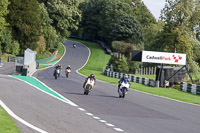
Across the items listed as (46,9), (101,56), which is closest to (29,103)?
(46,9)

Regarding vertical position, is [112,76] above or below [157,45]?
below

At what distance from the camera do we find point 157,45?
245 feet

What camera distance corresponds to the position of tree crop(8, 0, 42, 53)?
72.8m

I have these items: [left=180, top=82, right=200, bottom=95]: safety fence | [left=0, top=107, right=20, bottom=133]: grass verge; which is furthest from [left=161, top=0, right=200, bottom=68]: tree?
[left=0, top=107, right=20, bottom=133]: grass verge

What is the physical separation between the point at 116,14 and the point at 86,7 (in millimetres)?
18259

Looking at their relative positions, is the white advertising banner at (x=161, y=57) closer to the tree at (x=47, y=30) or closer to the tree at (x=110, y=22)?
the tree at (x=47, y=30)

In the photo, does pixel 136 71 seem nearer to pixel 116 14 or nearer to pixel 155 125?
pixel 116 14

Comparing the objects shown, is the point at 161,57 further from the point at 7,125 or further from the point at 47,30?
the point at 47,30

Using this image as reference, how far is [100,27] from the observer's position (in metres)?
116

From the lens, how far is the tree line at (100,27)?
64.6 metres

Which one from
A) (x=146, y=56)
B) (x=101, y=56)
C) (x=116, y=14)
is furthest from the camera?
(x=116, y=14)

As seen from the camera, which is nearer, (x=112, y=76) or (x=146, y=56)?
(x=146, y=56)

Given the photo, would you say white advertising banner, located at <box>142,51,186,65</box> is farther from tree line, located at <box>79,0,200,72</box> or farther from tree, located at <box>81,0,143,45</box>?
tree, located at <box>81,0,143,45</box>

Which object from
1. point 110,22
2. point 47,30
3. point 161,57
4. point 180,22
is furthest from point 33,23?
point 161,57
